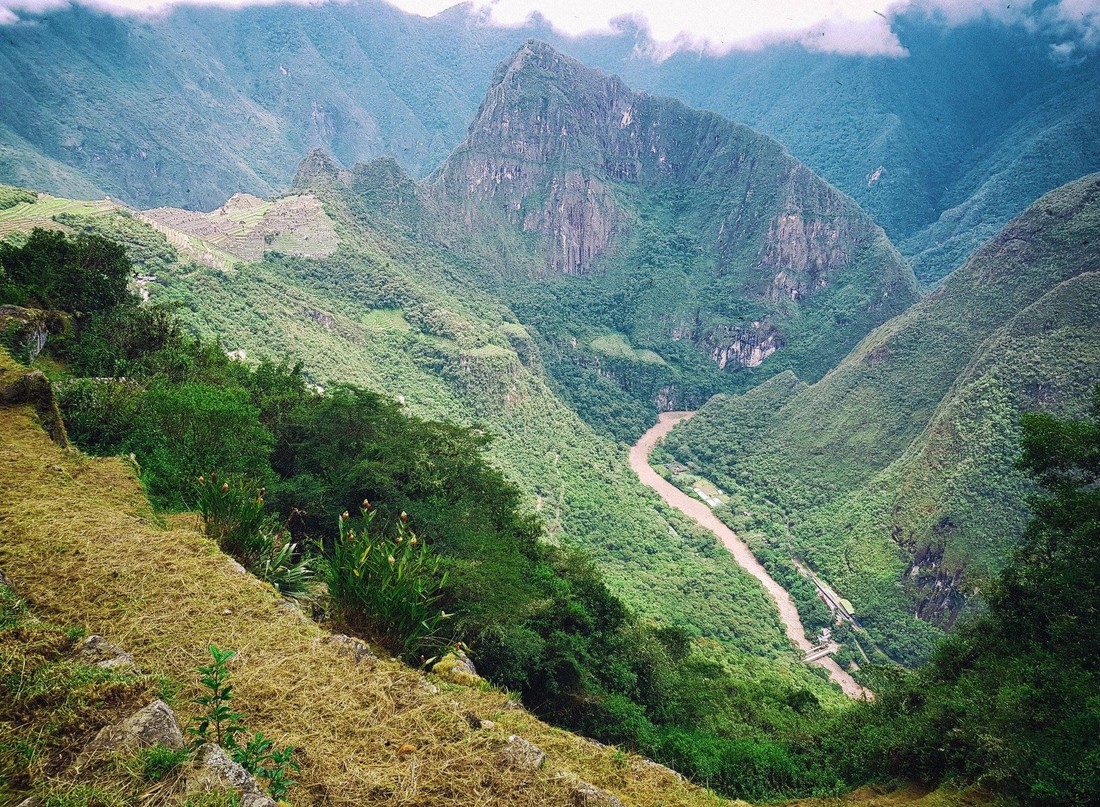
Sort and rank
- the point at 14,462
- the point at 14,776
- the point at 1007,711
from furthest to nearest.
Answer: the point at 1007,711 → the point at 14,462 → the point at 14,776

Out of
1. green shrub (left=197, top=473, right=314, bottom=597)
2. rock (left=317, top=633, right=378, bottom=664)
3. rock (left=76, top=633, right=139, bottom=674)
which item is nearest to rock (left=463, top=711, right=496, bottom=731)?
rock (left=317, top=633, right=378, bottom=664)

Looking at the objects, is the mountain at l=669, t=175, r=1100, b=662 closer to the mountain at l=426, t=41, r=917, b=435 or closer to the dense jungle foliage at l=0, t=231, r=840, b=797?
the mountain at l=426, t=41, r=917, b=435

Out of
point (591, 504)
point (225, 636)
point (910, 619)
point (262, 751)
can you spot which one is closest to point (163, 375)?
point (225, 636)

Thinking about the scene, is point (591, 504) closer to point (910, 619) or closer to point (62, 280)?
point (910, 619)

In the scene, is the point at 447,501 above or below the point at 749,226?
below

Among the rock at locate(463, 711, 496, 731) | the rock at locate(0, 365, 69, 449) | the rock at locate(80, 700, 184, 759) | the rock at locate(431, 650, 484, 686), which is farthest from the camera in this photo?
the rock at locate(0, 365, 69, 449)

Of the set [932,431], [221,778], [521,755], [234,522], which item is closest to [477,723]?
[521,755]
